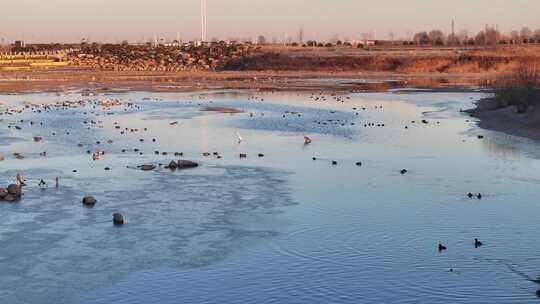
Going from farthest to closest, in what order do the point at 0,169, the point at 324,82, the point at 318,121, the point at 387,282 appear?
1. the point at 324,82
2. the point at 318,121
3. the point at 0,169
4. the point at 387,282

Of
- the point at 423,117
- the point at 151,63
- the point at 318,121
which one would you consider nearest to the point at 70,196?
the point at 318,121

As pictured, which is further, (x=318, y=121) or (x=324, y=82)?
(x=324, y=82)

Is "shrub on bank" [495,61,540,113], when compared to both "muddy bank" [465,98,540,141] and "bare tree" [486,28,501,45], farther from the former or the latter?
"bare tree" [486,28,501,45]

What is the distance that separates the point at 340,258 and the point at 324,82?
6397 cm

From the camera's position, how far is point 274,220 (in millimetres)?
18234

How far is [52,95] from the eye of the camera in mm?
60062

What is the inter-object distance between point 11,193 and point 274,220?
646cm

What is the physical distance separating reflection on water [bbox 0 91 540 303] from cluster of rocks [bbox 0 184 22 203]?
1.50 feet

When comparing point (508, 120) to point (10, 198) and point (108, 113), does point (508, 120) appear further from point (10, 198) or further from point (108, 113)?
point (10, 198)

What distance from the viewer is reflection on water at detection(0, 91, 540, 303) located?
13703mm

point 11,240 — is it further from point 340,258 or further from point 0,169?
point 0,169

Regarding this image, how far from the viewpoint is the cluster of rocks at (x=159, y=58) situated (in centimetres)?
11431

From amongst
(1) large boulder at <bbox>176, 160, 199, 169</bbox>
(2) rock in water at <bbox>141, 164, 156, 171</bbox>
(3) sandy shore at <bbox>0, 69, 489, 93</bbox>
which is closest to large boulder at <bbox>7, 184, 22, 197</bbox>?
(2) rock in water at <bbox>141, 164, 156, 171</bbox>

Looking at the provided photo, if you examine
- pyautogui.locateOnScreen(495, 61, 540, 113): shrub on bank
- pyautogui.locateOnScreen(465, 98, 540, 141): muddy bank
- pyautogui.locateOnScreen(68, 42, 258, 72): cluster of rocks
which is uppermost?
pyautogui.locateOnScreen(68, 42, 258, 72): cluster of rocks
